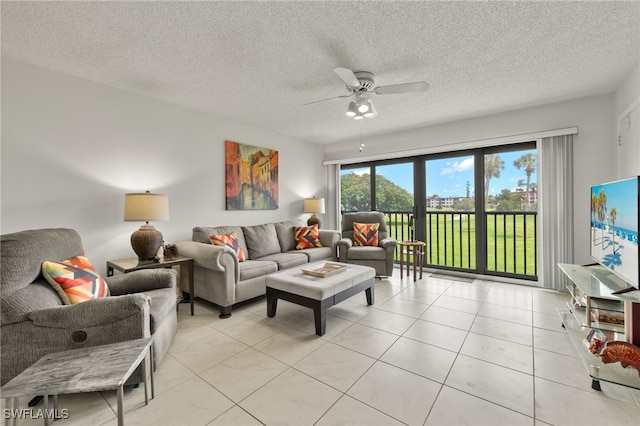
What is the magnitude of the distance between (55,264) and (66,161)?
146 centimetres

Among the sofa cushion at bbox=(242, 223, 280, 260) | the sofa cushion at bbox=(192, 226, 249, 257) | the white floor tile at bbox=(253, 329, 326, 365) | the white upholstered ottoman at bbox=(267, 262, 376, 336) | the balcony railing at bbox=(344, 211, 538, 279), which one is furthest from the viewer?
the balcony railing at bbox=(344, 211, 538, 279)

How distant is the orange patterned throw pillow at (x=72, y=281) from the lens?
1751 mm

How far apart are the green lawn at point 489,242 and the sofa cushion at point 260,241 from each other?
2742 millimetres

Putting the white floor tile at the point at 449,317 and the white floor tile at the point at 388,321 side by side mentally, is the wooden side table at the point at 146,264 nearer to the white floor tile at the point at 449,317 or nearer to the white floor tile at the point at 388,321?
the white floor tile at the point at 388,321

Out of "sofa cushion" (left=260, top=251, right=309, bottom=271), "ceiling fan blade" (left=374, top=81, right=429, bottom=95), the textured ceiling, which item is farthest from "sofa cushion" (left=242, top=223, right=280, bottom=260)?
"ceiling fan blade" (left=374, top=81, right=429, bottom=95)

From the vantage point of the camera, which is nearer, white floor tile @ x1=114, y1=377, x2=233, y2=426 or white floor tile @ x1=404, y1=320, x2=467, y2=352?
white floor tile @ x1=114, y1=377, x2=233, y2=426

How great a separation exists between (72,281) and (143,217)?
1013 mm

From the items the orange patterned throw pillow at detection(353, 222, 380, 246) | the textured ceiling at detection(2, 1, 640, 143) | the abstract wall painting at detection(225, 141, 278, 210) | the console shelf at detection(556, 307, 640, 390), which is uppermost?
the textured ceiling at detection(2, 1, 640, 143)

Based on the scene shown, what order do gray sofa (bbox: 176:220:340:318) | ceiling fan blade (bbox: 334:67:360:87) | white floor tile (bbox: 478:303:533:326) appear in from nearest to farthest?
ceiling fan blade (bbox: 334:67:360:87), white floor tile (bbox: 478:303:533:326), gray sofa (bbox: 176:220:340:318)

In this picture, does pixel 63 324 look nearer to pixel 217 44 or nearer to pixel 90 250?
pixel 90 250

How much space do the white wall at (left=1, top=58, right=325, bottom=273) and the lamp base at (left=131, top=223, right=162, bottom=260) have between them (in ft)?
1.69

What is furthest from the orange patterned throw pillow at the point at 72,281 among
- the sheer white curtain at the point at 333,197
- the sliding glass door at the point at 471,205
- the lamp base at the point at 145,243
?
the sheer white curtain at the point at 333,197

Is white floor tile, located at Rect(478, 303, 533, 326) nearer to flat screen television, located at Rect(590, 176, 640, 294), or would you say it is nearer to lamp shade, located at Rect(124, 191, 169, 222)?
flat screen television, located at Rect(590, 176, 640, 294)

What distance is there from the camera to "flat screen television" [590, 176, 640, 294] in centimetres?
167
